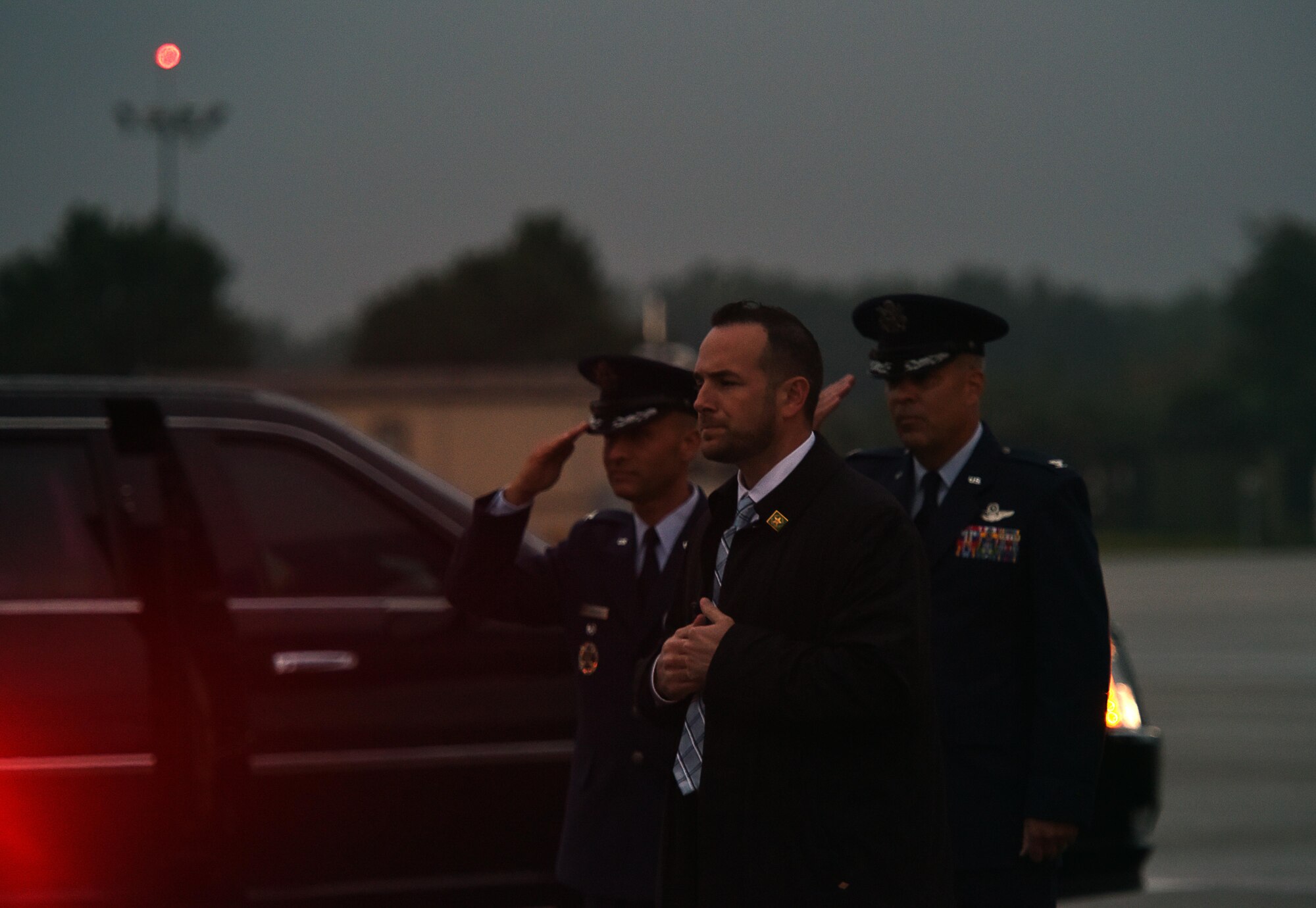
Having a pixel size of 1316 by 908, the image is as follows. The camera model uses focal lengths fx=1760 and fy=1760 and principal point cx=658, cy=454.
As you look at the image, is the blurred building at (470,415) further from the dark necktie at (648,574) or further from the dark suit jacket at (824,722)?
the dark suit jacket at (824,722)

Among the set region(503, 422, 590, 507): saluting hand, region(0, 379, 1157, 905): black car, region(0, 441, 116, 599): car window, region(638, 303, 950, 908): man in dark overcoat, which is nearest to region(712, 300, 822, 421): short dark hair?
region(638, 303, 950, 908): man in dark overcoat

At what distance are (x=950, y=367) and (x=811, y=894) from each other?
54.8 inches

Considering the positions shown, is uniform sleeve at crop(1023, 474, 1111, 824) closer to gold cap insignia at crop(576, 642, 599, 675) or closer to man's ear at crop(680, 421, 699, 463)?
man's ear at crop(680, 421, 699, 463)

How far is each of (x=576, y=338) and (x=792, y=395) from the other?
271 feet

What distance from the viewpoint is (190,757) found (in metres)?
4.89

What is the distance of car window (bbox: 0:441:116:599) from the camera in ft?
16.1

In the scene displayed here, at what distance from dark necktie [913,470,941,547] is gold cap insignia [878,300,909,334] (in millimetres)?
325

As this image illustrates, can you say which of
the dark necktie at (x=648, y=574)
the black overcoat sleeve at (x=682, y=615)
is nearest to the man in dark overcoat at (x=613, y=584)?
the dark necktie at (x=648, y=574)

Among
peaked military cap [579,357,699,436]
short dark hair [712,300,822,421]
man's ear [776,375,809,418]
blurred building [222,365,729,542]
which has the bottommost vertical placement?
blurred building [222,365,729,542]

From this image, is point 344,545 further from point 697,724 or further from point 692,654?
point 692,654

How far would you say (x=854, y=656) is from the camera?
2.82 metres

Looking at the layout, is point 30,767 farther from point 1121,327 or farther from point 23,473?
point 1121,327

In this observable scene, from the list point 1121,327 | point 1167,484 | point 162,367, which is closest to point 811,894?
point 162,367

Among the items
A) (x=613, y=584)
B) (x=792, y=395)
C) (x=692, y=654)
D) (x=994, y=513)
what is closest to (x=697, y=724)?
(x=692, y=654)
